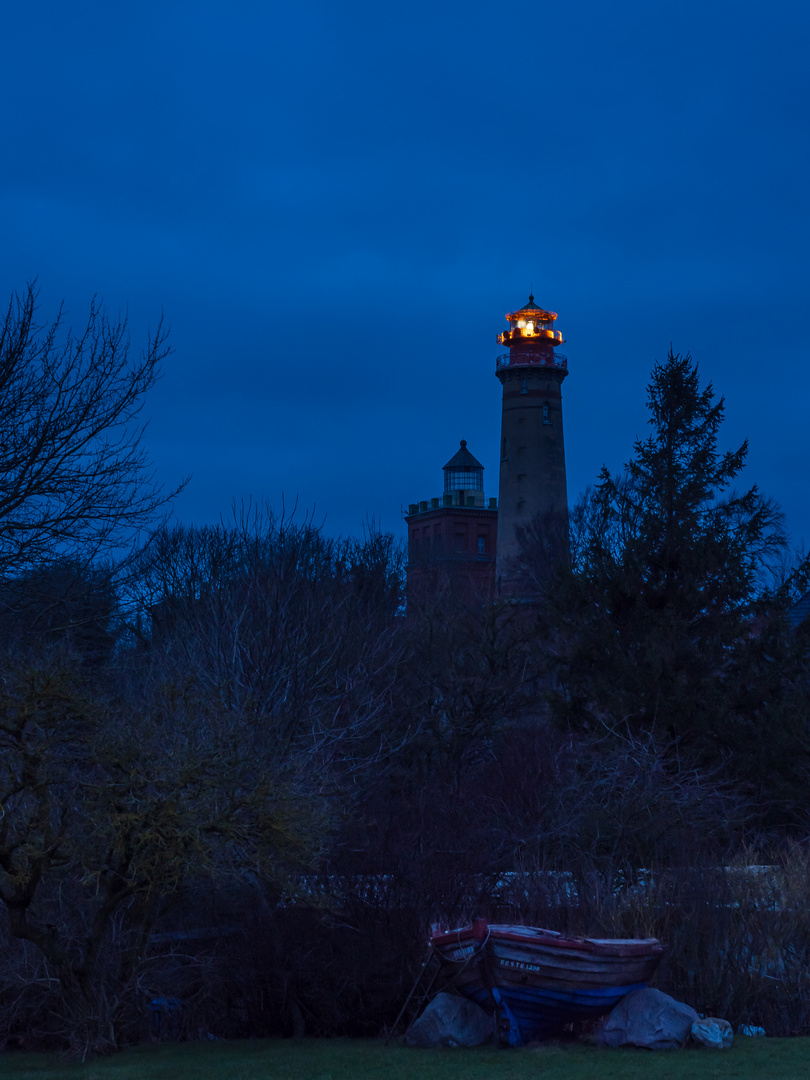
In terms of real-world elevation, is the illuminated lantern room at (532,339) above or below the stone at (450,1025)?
above

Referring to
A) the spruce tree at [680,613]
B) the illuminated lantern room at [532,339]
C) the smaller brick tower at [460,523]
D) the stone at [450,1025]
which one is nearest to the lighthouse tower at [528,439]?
the illuminated lantern room at [532,339]

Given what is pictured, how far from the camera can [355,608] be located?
36.4 metres

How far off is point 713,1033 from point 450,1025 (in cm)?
303

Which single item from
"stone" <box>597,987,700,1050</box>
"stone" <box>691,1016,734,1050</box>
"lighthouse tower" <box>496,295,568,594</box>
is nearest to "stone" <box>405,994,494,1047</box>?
"stone" <box>597,987,700,1050</box>

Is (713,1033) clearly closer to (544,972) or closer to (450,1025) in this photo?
(544,972)

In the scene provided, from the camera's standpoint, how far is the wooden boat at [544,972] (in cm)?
1467

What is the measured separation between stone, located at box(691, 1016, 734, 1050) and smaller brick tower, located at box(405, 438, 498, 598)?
59616 mm

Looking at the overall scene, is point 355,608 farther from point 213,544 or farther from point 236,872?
point 236,872

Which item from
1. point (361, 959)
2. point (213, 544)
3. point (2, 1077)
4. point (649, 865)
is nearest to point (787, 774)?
point (649, 865)

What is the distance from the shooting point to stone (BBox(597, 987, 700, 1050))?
14.6 m

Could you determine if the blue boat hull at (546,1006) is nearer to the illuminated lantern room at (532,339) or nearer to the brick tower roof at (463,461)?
the illuminated lantern room at (532,339)

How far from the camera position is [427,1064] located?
1420 centimetres

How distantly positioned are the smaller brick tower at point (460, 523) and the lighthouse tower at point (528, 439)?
12.5m

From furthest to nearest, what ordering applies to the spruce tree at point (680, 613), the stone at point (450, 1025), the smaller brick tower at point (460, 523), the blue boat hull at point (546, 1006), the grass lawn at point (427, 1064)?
the smaller brick tower at point (460, 523) → the spruce tree at point (680, 613) → the stone at point (450, 1025) → the blue boat hull at point (546, 1006) → the grass lawn at point (427, 1064)
